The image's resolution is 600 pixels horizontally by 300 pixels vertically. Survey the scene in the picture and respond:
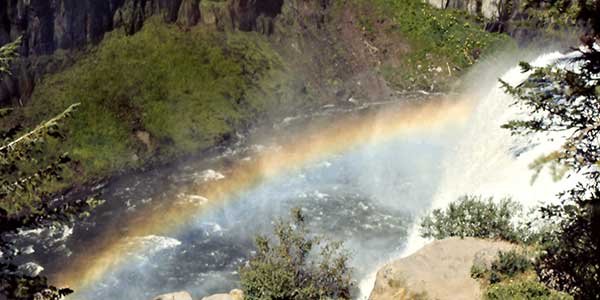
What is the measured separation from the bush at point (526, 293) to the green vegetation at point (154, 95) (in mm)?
38539

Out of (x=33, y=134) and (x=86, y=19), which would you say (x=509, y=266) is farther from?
(x=86, y=19)

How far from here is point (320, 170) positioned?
53.8 m

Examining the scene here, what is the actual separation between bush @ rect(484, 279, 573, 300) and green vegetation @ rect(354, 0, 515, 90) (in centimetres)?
5257

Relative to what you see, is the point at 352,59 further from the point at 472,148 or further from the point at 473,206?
the point at 473,206

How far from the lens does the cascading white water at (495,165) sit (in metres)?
31.0

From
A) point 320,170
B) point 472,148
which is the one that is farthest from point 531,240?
point 320,170

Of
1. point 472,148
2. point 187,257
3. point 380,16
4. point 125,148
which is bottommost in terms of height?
point 187,257

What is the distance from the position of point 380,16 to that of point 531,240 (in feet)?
184

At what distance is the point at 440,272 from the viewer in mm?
23859

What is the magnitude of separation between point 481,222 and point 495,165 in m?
10.5

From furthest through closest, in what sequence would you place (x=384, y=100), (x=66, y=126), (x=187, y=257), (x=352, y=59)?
(x=352, y=59), (x=384, y=100), (x=66, y=126), (x=187, y=257)

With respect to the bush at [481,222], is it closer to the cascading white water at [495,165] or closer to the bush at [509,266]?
the cascading white water at [495,165]

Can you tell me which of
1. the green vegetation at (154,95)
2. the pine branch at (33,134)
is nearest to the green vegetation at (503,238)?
the pine branch at (33,134)

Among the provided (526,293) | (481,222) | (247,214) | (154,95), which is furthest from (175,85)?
(526,293)
